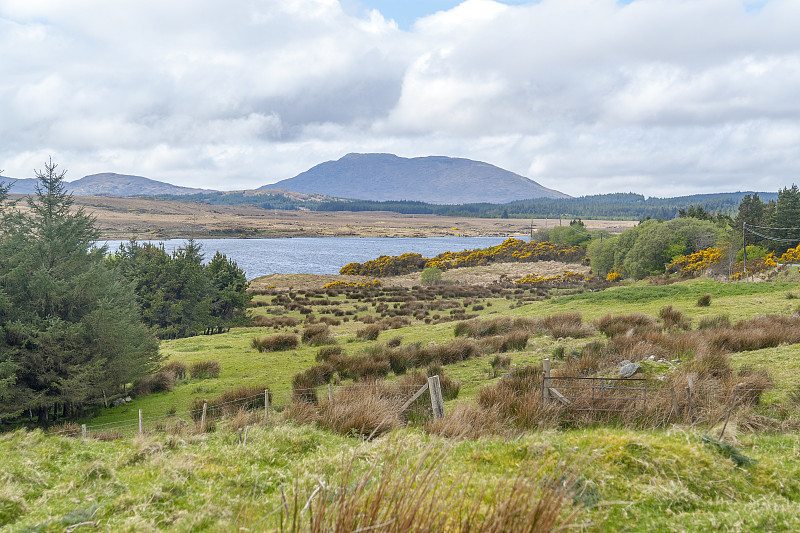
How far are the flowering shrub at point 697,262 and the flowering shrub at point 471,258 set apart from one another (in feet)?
104

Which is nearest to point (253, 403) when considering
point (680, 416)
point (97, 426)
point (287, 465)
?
point (97, 426)

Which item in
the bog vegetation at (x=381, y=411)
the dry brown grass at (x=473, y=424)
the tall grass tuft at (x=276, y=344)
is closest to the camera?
the bog vegetation at (x=381, y=411)

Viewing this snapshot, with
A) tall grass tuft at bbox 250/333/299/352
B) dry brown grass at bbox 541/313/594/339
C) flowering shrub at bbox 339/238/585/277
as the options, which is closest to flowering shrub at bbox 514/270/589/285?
flowering shrub at bbox 339/238/585/277

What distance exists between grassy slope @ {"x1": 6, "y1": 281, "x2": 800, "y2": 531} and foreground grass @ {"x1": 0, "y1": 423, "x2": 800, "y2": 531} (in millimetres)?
15

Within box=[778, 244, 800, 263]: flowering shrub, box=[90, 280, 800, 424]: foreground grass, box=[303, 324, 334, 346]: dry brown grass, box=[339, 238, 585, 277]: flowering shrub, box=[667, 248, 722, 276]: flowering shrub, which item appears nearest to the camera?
box=[90, 280, 800, 424]: foreground grass

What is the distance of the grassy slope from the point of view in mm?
4434

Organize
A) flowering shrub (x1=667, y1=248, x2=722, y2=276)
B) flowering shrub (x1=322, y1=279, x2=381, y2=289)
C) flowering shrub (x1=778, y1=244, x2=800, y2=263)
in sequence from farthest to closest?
flowering shrub (x1=322, y1=279, x2=381, y2=289) < flowering shrub (x1=667, y1=248, x2=722, y2=276) < flowering shrub (x1=778, y1=244, x2=800, y2=263)

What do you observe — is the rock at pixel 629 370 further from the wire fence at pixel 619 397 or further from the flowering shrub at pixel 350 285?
the flowering shrub at pixel 350 285

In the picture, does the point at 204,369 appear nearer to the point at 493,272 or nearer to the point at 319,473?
the point at 319,473

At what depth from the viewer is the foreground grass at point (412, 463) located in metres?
4.38

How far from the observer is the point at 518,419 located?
8.00m

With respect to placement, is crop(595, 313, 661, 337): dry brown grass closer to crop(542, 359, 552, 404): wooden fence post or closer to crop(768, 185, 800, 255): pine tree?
crop(542, 359, 552, 404): wooden fence post

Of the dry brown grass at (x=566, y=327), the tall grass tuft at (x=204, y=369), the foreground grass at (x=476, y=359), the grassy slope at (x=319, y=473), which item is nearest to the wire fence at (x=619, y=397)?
the grassy slope at (x=319, y=473)

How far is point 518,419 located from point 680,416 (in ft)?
8.56
